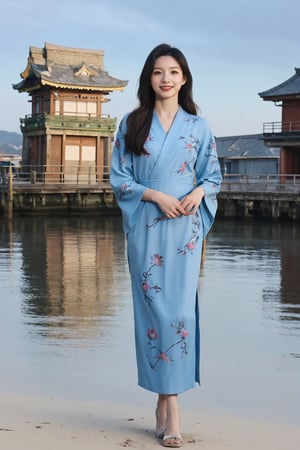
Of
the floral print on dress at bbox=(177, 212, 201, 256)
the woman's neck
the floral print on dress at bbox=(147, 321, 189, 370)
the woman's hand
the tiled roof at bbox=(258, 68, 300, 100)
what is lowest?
the floral print on dress at bbox=(147, 321, 189, 370)

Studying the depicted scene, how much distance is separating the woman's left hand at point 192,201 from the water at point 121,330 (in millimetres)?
1310

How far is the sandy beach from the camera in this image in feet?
11.0

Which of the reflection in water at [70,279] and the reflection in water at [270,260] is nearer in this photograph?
the reflection in water at [70,279]

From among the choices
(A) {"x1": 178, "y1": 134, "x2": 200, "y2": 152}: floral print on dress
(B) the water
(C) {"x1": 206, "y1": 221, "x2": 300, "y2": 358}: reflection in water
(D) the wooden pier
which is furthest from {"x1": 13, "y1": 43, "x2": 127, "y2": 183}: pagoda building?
(A) {"x1": 178, "y1": 134, "x2": 200, "y2": 152}: floral print on dress

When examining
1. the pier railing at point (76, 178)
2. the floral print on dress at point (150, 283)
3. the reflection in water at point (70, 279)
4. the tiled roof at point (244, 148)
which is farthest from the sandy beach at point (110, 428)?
the tiled roof at point (244, 148)

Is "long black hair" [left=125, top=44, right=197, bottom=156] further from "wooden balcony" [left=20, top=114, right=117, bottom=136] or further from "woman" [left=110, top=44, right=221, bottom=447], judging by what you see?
"wooden balcony" [left=20, top=114, right=117, bottom=136]

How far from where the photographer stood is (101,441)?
11.2 ft

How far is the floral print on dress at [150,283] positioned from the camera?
11.5 feet

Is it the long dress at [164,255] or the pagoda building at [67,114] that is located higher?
the pagoda building at [67,114]

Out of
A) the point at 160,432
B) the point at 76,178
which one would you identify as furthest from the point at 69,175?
the point at 160,432

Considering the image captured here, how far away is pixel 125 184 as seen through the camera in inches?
142

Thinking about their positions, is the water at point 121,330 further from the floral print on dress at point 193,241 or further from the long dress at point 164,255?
the floral print on dress at point 193,241

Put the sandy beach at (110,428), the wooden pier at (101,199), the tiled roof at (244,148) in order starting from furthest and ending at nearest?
the tiled roof at (244,148) < the wooden pier at (101,199) < the sandy beach at (110,428)

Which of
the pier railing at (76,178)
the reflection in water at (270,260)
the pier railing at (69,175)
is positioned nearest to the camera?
the reflection in water at (270,260)
